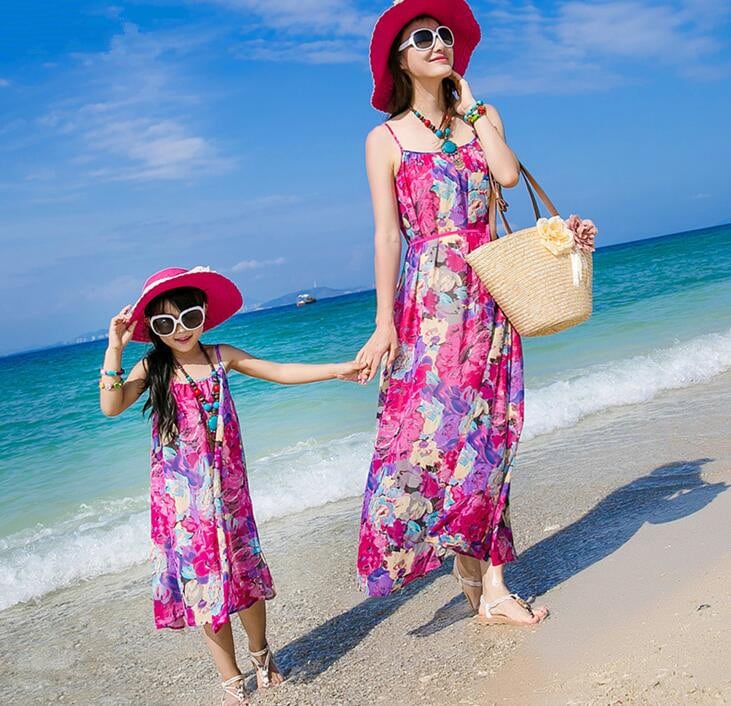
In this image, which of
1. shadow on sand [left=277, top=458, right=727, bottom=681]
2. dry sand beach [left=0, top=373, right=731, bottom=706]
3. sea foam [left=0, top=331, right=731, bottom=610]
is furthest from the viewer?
sea foam [left=0, top=331, right=731, bottom=610]

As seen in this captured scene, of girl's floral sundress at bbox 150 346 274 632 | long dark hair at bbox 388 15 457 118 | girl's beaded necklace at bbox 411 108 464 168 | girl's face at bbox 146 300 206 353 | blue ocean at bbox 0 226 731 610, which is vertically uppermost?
long dark hair at bbox 388 15 457 118

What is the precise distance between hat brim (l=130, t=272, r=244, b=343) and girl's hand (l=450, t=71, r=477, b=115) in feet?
3.68

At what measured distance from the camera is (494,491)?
11.2 feet

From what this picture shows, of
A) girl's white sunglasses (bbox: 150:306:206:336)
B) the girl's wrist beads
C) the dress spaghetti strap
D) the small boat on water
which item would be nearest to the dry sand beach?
the girl's wrist beads

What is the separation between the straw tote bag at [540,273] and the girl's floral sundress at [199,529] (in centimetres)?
111

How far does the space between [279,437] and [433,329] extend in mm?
6352

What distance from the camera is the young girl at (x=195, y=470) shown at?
3.19m

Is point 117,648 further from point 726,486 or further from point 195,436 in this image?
point 726,486

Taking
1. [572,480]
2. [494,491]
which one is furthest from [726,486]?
[494,491]

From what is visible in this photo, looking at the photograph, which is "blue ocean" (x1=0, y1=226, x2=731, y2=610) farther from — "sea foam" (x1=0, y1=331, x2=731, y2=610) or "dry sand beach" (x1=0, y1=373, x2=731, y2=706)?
"dry sand beach" (x1=0, y1=373, x2=731, y2=706)

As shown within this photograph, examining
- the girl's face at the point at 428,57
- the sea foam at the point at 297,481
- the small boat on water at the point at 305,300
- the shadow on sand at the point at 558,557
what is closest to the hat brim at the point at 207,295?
the girl's face at the point at 428,57

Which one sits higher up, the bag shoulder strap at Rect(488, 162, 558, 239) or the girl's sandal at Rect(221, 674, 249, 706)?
the bag shoulder strap at Rect(488, 162, 558, 239)

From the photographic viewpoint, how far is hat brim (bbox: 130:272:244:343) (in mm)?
3201

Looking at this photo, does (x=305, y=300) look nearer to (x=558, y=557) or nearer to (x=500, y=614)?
(x=558, y=557)
